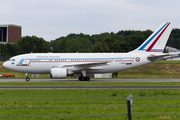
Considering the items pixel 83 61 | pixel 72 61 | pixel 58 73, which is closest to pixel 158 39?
pixel 83 61

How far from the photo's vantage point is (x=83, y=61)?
39312 millimetres

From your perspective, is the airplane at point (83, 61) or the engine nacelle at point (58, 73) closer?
the engine nacelle at point (58, 73)

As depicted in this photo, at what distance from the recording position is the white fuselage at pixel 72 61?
3878cm

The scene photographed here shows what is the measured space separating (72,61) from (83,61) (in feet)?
5.26

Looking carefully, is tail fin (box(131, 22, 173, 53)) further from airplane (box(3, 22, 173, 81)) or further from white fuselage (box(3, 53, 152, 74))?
white fuselage (box(3, 53, 152, 74))

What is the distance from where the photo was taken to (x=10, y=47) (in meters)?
110

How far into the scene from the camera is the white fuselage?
38.8 meters

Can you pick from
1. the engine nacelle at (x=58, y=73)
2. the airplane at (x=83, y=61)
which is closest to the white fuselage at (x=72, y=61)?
the airplane at (x=83, y=61)

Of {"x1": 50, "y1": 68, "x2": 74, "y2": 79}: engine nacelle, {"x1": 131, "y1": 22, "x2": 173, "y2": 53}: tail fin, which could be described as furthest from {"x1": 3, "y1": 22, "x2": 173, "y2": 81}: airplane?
{"x1": 50, "y1": 68, "x2": 74, "y2": 79}: engine nacelle

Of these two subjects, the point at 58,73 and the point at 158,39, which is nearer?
the point at 58,73

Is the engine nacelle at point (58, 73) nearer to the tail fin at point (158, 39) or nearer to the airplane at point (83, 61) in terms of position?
the airplane at point (83, 61)

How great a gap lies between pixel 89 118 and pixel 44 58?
2799 cm

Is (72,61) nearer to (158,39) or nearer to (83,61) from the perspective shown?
(83,61)

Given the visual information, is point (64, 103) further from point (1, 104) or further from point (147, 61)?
point (147, 61)
